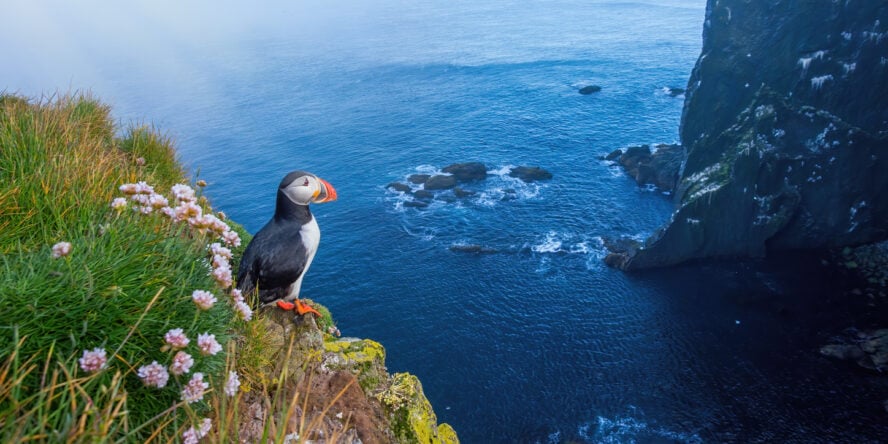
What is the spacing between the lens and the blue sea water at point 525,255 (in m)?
42.4

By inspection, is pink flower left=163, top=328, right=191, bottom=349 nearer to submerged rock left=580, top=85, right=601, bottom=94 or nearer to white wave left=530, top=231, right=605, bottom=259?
white wave left=530, top=231, right=605, bottom=259

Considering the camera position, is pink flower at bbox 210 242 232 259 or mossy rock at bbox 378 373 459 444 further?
mossy rock at bbox 378 373 459 444

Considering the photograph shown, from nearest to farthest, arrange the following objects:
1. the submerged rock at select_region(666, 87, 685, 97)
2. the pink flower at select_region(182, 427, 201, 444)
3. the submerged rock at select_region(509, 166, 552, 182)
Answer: the pink flower at select_region(182, 427, 201, 444), the submerged rock at select_region(509, 166, 552, 182), the submerged rock at select_region(666, 87, 685, 97)

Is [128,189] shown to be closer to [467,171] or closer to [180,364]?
[180,364]

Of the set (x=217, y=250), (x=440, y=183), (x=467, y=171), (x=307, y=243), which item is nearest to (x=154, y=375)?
(x=217, y=250)

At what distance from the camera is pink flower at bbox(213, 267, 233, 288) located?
18.8ft

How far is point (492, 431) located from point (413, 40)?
133 m

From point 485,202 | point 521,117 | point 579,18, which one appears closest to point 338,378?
point 485,202

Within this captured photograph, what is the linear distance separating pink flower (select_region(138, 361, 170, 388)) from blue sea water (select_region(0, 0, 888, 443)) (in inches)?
1278

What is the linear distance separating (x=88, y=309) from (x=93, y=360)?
0.71 m

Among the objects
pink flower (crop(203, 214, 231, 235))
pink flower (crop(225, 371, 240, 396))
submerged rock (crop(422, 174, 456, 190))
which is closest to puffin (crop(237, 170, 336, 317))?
pink flower (crop(203, 214, 231, 235))

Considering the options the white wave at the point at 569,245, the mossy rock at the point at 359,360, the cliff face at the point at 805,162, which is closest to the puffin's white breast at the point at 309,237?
the mossy rock at the point at 359,360

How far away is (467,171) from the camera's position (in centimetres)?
7588

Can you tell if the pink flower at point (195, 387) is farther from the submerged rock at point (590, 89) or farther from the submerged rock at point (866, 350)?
the submerged rock at point (590, 89)
